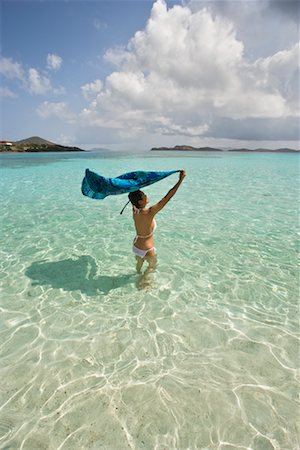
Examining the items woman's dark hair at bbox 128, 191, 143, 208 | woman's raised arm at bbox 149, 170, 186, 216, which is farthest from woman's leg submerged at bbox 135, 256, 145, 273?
woman's dark hair at bbox 128, 191, 143, 208

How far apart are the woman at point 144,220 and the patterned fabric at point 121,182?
0.93ft

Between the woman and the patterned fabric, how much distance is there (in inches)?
11.2

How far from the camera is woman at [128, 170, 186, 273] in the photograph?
190 inches

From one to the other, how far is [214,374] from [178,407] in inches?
27.0

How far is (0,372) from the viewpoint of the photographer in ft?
11.6

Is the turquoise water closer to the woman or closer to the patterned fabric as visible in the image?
the woman

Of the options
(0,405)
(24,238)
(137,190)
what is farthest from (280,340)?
(24,238)

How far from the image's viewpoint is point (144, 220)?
16.7ft

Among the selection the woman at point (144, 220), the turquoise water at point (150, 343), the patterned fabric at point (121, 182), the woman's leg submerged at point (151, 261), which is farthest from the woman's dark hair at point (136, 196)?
the turquoise water at point (150, 343)

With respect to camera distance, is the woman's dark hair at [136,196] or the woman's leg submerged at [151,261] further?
the woman's leg submerged at [151,261]

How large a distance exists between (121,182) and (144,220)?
2.82 ft

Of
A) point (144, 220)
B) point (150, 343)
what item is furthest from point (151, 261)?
point (150, 343)

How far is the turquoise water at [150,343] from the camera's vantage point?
286cm

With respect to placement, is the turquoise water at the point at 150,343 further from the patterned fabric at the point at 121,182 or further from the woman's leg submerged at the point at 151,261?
the patterned fabric at the point at 121,182
